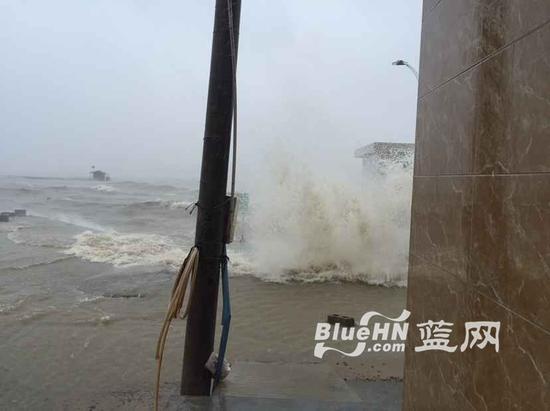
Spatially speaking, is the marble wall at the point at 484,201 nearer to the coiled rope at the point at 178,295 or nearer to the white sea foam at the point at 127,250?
the coiled rope at the point at 178,295

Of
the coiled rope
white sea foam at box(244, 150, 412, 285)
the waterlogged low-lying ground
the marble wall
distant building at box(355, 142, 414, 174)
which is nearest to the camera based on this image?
the marble wall

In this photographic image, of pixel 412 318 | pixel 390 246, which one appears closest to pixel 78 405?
pixel 412 318

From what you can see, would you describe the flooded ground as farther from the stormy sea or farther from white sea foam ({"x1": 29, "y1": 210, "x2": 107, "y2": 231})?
white sea foam ({"x1": 29, "y1": 210, "x2": 107, "y2": 231})

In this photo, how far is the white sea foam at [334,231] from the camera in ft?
40.1

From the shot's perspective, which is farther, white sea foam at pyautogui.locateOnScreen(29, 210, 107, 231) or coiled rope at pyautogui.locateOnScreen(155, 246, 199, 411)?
white sea foam at pyautogui.locateOnScreen(29, 210, 107, 231)

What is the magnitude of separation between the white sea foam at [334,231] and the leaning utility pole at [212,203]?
7.41 metres

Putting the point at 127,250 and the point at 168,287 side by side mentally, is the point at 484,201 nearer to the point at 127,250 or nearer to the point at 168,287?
the point at 168,287

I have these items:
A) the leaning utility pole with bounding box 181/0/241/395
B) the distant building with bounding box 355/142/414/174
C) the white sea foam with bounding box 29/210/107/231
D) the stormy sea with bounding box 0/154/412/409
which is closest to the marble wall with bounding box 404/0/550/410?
the leaning utility pole with bounding box 181/0/241/395

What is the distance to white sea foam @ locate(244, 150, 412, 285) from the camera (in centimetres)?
1222

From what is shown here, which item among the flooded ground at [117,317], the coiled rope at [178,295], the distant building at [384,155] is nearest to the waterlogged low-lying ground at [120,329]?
the flooded ground at [117,317]

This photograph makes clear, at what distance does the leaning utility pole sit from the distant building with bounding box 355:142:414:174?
1301 centimetres

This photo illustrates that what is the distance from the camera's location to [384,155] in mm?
18344

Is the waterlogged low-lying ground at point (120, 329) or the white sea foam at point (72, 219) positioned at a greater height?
the white sea foam at point (72, 219)

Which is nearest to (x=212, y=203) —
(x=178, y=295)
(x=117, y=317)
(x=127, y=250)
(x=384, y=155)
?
(x=178, y=295)
